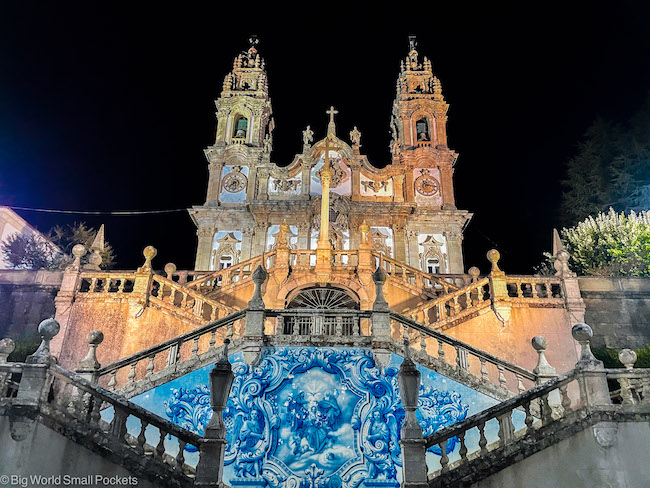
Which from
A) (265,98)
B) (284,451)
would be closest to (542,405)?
(284,451)

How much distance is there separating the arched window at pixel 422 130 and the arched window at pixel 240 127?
Result: 11390 millimetres

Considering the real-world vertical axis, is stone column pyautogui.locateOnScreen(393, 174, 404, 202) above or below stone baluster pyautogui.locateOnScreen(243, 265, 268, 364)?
above

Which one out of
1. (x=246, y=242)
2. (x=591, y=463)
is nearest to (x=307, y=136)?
(x=246, y=242)

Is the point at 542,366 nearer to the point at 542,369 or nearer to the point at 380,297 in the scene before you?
the point at 542,369

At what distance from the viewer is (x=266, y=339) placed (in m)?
11.3

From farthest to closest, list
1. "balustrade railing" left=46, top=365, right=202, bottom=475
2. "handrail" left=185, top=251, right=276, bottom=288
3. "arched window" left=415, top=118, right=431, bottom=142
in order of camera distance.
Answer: "arched window" left=415, top=118, right=431, bottom=142
"handrail" left=185, top=251, right=276, bottom=288
"balustrade railing" left=46, top=365, right=202, bottom=475

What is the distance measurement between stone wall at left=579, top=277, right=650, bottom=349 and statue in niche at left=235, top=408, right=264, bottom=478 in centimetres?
1198

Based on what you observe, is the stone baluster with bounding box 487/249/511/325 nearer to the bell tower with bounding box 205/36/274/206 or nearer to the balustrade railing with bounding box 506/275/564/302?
the balustrade railing with bounding box 506/275/564/302

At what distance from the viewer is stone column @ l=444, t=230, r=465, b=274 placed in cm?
2897

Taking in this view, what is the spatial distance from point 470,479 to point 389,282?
1005cm

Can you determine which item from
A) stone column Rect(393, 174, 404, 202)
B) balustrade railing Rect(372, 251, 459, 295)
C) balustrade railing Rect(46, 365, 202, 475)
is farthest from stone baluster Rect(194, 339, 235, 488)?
stone column Rect(393, 174, 404, 202)

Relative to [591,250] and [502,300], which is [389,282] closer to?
[502,300]

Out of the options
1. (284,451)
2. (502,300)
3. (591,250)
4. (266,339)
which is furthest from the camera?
(591,250)

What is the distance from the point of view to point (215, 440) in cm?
816
